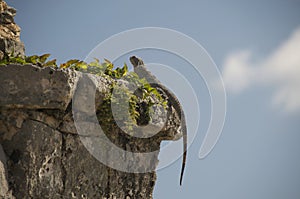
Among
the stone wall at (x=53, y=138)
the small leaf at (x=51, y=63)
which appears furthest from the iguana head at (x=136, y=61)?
the small leaf at (x=51, y=63)

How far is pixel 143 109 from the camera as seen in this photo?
4523 mm

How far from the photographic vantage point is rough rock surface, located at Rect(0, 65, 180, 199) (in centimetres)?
349

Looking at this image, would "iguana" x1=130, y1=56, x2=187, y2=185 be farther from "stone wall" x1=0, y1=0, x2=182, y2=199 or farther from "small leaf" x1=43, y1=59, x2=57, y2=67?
"small leaf" x1=43, y1=59, x2=57, y2=67

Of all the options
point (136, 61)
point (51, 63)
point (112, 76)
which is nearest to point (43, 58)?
point (51, 63)

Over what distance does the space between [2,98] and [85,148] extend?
970mm

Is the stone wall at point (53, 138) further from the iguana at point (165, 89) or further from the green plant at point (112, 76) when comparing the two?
the iguana at point (165, 89)

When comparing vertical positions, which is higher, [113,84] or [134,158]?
[113,84]

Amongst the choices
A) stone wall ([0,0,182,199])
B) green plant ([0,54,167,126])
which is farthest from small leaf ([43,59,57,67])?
stone wall ([0,0,182,199])

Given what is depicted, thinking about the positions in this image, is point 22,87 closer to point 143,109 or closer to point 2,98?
point 2,98

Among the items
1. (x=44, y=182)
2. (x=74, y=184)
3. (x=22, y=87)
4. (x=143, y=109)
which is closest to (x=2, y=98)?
(x=22, y=87)

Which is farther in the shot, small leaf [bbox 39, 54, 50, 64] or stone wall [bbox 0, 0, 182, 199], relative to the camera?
small leaf [bbox 39, 54, 50, 64]

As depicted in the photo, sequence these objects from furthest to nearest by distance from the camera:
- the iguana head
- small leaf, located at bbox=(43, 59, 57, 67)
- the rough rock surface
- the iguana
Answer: the iguana head → the iguana → small leaf, located at bbox=(43, 59, 57, 67) → the rough rock surface

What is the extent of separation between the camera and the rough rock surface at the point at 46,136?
3.49 metres

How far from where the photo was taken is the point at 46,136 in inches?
145
